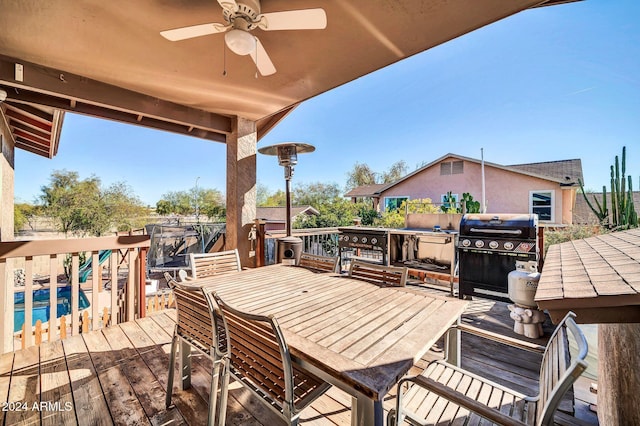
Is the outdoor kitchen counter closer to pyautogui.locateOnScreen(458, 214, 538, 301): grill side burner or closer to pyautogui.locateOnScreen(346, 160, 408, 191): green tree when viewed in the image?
pyautogui.locateOnScreen(458, 214, 538, 301): grill side burner

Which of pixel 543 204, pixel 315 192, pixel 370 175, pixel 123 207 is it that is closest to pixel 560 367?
pixel 543 204

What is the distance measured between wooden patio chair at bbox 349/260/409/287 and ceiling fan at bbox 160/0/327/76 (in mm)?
1914

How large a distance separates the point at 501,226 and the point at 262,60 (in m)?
3.56

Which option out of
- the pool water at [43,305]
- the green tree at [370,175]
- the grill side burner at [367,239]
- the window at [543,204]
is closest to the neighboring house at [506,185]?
the window at [543,204]

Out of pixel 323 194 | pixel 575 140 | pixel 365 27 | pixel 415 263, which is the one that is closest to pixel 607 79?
pixel 575 140

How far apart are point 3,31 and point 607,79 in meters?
16.9

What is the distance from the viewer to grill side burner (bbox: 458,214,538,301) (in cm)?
341

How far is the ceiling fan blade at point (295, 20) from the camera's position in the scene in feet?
5.88

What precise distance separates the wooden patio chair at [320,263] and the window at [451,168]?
437 inches

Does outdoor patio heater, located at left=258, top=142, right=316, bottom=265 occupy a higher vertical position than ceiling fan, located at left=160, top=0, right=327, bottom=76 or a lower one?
lower

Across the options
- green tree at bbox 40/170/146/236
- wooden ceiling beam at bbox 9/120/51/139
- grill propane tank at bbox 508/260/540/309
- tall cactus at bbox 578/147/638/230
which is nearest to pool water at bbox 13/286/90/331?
wooden ceiling beam at bbox 9/120/51/139

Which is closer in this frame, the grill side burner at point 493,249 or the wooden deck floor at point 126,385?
the wooden deck floor at point 126,385

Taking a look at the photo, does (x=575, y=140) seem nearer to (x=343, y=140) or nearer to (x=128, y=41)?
(x=343, y=140)

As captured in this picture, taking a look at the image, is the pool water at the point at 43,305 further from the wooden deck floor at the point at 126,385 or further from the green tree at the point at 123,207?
the green tree at the point at 123,207
